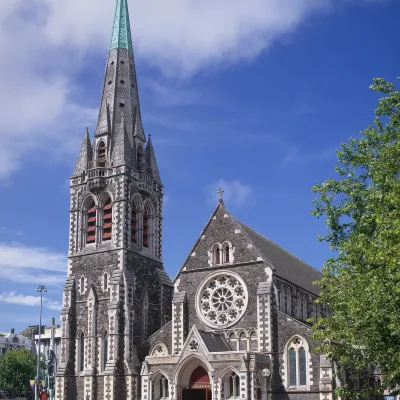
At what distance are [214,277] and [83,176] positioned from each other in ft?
53.9

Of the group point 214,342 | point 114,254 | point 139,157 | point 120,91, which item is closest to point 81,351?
point 114,254

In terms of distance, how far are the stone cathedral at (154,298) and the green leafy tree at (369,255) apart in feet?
33.0

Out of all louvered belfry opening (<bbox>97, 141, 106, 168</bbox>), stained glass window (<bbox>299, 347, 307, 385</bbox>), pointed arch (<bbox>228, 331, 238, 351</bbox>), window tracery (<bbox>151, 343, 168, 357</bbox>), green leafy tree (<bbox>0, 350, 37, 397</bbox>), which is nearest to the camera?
stained glass window (<bbox>299, 347, 307, 385</bbox>)

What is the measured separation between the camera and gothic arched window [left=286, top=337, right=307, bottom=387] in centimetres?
4284

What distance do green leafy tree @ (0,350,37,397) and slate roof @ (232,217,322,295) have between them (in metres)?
47.6

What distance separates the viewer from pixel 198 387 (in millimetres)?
43906

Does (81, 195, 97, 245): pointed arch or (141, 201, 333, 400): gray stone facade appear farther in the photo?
(81, 195, 97, 245): pointed arch

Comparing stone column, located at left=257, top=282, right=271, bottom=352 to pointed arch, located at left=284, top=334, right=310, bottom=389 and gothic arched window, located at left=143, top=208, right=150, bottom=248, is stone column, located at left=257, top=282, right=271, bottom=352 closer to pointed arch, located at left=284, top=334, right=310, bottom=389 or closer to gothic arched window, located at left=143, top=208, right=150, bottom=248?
pointed arch, located at left=284, top=334, right=310, bottom=389

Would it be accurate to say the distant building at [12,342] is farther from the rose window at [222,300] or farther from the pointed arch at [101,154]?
the rose window at [222,300]

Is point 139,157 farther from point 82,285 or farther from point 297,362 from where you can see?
point 297,362

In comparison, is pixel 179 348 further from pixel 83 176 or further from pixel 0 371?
pixel 0 371

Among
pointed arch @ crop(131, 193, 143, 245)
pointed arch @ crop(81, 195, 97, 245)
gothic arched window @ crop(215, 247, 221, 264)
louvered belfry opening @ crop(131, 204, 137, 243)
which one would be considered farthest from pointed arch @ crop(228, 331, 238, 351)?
pointed arch @ crop(81, 195, 97, 245)

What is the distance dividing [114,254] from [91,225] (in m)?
4.49

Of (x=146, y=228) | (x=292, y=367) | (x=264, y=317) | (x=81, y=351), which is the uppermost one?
(x=146, y=228)
